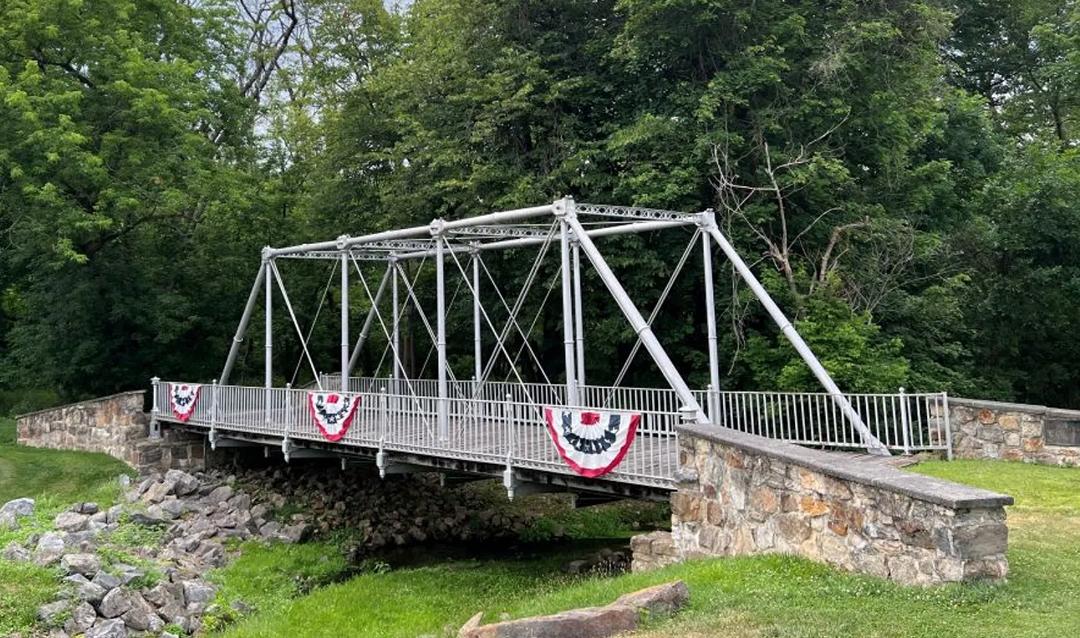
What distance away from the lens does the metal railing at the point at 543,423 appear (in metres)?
9.84

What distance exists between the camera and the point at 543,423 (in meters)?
9.95

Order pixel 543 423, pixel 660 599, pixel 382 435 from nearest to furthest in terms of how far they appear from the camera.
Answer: pixel 660 599, pixel 543 423, pixel 382 435

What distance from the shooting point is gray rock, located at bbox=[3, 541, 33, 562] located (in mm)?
10430

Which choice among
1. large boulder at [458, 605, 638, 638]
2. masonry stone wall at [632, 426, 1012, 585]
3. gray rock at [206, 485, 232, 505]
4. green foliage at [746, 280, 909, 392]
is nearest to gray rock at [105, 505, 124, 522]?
gray rock at [206, 485, 232, 505]

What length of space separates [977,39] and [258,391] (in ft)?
81.3

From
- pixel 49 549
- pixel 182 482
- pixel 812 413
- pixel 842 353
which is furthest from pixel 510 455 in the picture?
pixel 182 482

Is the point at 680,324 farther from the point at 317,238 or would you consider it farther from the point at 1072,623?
the point at 1072,623

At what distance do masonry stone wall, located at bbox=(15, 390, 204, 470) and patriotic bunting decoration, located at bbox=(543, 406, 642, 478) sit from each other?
11.2 meters

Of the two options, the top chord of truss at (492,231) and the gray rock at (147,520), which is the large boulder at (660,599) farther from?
the gray rock at (147,520)

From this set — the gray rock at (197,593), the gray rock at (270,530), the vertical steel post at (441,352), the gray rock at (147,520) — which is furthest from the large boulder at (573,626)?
A: the gray rock at (147,520)

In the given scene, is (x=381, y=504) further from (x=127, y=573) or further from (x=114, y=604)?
(x=114, y=604)

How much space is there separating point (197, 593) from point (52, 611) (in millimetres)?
1962

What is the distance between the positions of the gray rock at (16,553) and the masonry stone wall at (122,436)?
572 cm

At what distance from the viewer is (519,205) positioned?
1620cm
